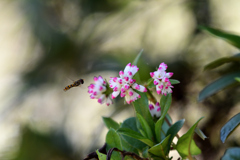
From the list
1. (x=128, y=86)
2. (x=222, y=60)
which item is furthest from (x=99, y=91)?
(x=222, y=60)

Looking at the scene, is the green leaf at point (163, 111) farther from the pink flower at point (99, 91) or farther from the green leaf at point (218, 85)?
the green leaf at point (218, 85)

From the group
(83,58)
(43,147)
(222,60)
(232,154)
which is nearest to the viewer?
(232,154)

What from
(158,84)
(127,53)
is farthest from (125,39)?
(158,84)

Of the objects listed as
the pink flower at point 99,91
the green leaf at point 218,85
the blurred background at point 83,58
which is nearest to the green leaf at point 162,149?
the pink flower at point 99,91

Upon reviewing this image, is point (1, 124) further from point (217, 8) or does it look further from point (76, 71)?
point (217, 8)

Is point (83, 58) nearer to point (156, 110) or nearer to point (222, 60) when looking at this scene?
point (222, 60)
